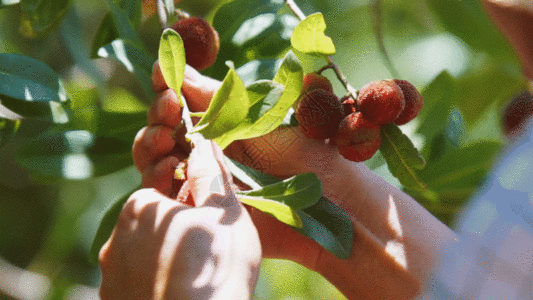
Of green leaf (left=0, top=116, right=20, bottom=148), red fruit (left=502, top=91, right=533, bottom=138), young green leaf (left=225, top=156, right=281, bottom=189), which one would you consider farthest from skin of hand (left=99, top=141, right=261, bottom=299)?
red fruit (left=502, top=91, right=533, bottom=138)

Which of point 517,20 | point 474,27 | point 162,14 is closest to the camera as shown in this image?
point 517,20

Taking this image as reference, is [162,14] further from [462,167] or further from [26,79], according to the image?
[462,167]

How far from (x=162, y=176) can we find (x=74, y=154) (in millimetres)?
215

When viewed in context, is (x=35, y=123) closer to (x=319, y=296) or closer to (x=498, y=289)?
(x=319, y=296)

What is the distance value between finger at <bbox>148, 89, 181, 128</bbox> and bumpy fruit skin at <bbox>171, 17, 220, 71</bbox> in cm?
9

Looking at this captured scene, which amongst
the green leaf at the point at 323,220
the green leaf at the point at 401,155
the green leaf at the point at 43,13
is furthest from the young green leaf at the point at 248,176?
the green leaf at the point at 43,13

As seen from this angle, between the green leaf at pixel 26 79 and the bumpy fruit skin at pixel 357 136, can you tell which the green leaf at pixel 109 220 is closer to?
the green leaf at pixel 26 79

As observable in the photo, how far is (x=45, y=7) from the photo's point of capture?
3.44 feet

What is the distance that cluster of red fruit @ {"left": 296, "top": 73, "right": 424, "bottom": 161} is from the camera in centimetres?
73

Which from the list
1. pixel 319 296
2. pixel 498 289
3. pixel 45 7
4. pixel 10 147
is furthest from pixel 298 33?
pixel 10 147

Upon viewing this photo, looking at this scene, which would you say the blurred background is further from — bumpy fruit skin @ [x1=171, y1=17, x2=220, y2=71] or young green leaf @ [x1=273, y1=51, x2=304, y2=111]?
young green leaf @ [x1=273, y1=51, x2=304, y2=111]

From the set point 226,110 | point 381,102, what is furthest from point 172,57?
point 381,102

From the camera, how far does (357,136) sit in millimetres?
735

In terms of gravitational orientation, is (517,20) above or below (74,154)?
above
